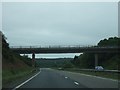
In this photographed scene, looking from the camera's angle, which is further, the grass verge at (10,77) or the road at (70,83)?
the grass verge at (10,77)

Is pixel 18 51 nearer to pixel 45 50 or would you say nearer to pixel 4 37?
pixel 45 50

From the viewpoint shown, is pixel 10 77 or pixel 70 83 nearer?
pixel 70 83

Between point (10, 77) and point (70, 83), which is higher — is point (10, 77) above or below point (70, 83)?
below

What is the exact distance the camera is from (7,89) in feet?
64.8

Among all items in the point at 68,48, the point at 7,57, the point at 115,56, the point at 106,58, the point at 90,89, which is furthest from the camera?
the point at 106,58

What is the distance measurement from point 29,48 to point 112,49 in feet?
78.2

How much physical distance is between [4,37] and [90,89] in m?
51.9

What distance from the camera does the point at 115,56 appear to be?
119938mm

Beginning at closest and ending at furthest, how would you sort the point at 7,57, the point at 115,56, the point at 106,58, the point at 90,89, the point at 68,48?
the point at 90,89 → the point at 7,57 → the point at 68,48 → the point at 115,56 → the point at 106,58

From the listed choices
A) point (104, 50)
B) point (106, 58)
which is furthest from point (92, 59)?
point (104, 50)

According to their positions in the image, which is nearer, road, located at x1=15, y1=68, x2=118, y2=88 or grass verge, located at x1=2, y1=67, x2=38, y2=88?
road, located at x1=15, y1=68, x2=118, y2=88

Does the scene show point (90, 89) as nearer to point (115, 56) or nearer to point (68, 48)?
point (68, 48)

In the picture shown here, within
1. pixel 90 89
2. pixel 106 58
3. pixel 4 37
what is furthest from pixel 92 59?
pixel 90 89

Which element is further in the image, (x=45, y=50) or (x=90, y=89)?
(x=45, y=50)
